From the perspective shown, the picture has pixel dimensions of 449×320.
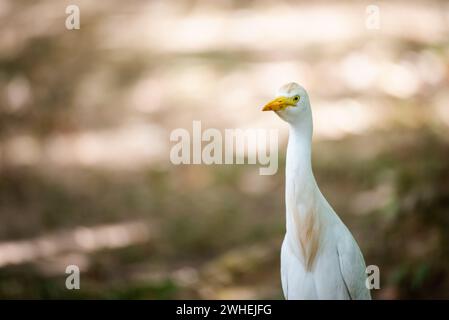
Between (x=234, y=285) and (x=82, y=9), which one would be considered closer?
(x=234, y=285)

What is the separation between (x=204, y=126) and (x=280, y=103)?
17.2 ft

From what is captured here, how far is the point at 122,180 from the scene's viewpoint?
860cm

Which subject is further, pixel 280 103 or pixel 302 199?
pixel 302 199

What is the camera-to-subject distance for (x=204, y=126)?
29.6 feet

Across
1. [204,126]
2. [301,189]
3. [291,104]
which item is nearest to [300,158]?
[301,189]

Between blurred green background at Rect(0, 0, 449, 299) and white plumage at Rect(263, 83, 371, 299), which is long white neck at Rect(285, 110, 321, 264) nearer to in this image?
white plumage at Rect(263, 83, 371, 299)

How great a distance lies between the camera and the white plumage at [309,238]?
388cm

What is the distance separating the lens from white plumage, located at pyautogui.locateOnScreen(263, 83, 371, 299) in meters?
3.88

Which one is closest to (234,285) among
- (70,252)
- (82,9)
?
(70,252)

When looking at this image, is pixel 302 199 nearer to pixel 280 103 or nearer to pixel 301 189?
pixel 301 189

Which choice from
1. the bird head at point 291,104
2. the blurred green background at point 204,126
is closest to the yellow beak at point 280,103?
the bird head at point 291,104

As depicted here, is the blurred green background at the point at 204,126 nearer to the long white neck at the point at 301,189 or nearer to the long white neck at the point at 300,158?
the long white neck at the point at 301,189
